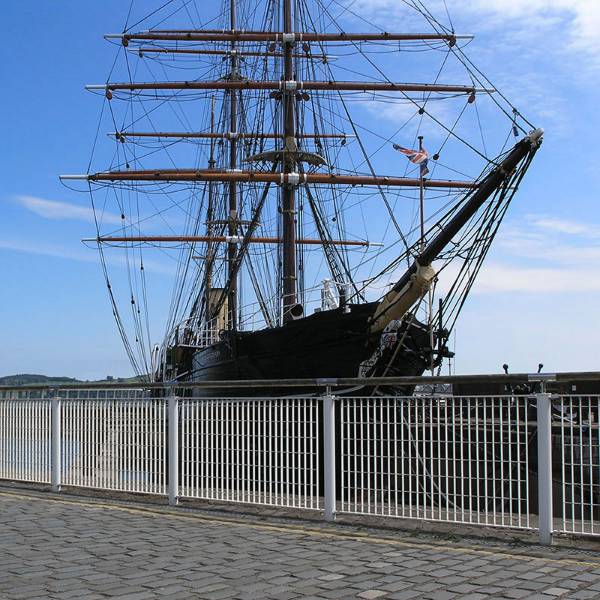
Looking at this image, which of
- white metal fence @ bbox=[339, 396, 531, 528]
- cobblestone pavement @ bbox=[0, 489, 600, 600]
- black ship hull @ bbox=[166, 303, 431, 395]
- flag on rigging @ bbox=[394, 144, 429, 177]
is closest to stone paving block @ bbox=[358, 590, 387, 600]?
cobblestone pavement @ bbox=[0, 489, 600, 600]

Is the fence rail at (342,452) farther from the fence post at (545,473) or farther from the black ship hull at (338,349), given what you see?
the black ship hull at (338,349)

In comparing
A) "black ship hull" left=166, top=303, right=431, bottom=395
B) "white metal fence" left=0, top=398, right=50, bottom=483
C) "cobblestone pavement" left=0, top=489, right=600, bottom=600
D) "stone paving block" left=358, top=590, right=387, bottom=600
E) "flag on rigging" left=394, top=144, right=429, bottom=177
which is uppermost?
"flag on rigging" left=394, top=144, right=429, bottom=177

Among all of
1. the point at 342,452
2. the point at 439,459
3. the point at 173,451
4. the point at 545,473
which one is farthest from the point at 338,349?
the point at 545,473

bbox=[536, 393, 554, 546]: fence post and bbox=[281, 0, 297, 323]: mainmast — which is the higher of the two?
bbox=[281, 0, 297, 323]: mainmast

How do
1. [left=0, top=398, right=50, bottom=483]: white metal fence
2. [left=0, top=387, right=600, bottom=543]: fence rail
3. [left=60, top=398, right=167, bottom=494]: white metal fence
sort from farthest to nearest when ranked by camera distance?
[left=0, top=398, right=50, bottom=483]: white metal fence < [left=60, top=398, right=167, bottom=494]: white metal fence < [left=0, top=387, right=600, bottom=543]: fence rail

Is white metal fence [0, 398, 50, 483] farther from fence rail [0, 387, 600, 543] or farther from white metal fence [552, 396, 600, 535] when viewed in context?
white metal fence [552, 396, 600, 535]

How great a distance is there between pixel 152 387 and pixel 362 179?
19774 mm

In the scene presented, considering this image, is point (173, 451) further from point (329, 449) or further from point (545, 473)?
point (545, 473)

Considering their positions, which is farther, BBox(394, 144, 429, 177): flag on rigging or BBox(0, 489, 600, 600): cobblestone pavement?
BBox(394, 144, 429, 177): flag on rigging

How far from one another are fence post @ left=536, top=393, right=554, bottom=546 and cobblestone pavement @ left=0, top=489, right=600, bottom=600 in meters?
0.22

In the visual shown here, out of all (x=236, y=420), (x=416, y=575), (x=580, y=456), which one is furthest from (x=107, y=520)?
(x=580, y=456)

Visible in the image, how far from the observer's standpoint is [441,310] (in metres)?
19.3

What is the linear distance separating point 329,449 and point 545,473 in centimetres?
225

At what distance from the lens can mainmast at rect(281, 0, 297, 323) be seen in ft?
85.9
